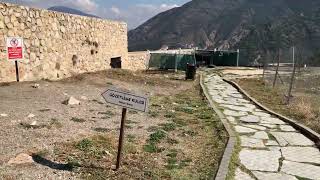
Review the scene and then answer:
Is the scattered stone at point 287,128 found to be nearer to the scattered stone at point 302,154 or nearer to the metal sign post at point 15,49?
the scattered stone at point 302,154

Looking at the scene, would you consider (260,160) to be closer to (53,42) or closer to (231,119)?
(231,119)

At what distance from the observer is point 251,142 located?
8.34 m

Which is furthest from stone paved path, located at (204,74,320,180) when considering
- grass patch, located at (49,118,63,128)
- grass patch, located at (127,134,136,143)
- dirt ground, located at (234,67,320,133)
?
grass patch, located at (49,118,63,128)

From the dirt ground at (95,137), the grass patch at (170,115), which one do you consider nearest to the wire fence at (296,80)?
the grass patch at (170,115)

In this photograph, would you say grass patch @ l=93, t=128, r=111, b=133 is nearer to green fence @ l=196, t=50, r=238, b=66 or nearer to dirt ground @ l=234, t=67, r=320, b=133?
dirt ground @ l=234, t=67, r=320, b=133

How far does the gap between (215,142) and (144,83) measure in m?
9.19

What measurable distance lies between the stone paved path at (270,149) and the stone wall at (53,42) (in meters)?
6.02

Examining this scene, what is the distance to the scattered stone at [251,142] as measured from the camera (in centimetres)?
810

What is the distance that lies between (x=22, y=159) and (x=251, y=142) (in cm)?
450

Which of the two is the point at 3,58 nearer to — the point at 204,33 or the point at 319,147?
the point at 319,147

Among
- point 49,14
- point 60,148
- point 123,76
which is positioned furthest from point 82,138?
point 123,76

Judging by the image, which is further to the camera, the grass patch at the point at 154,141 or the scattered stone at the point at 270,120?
the scattered stone at the point at 270,120

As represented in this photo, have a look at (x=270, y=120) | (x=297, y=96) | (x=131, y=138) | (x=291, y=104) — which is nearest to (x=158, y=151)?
(x=131, y=138)

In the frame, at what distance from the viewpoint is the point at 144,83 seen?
1700 cm
